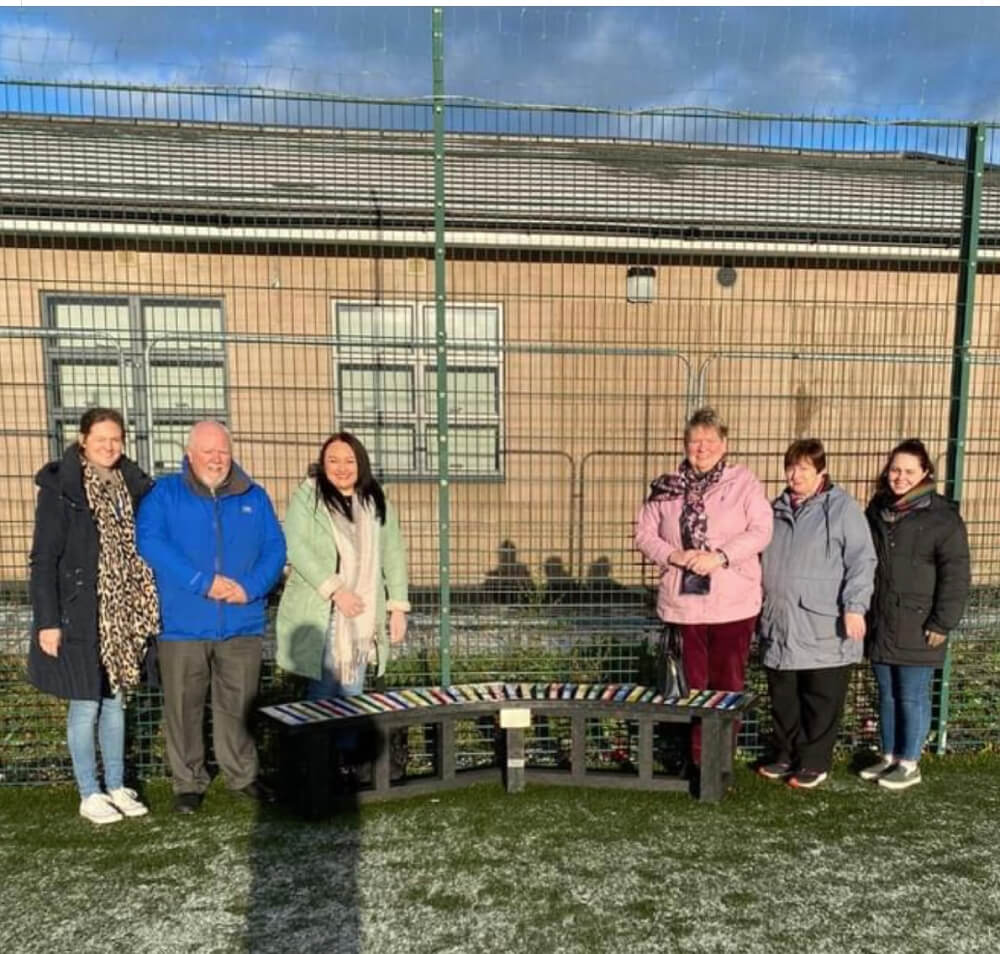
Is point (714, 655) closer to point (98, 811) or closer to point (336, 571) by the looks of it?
point (336, 571)

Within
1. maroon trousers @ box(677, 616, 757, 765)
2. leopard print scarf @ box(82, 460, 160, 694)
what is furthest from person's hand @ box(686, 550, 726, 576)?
leopard print scarf @ box(82, 460, 160, 694)

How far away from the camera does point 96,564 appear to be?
10.6 ft

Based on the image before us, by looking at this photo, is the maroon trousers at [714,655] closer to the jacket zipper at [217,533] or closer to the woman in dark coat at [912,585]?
the woman in dark coat at [912,585]

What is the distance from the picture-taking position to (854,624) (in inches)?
137

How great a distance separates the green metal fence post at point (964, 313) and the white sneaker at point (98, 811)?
3980 millimetres

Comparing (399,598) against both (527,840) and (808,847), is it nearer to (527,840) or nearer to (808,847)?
(527,840)

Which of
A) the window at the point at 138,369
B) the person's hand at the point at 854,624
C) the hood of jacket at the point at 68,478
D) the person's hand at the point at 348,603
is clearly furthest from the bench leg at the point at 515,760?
the window at the point at 138,369

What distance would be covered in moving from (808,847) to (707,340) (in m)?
3.03

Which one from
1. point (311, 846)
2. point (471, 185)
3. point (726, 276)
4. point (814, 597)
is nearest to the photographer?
point (311, 846)

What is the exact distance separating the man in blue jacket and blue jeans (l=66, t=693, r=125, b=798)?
0.20 m

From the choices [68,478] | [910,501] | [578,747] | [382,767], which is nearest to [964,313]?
[910,501]

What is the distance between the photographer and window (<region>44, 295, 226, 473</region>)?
4.12 meters

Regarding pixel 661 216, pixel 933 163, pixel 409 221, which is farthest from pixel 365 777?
pixel 933 163

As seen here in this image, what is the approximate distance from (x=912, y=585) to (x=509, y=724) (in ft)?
6.28
